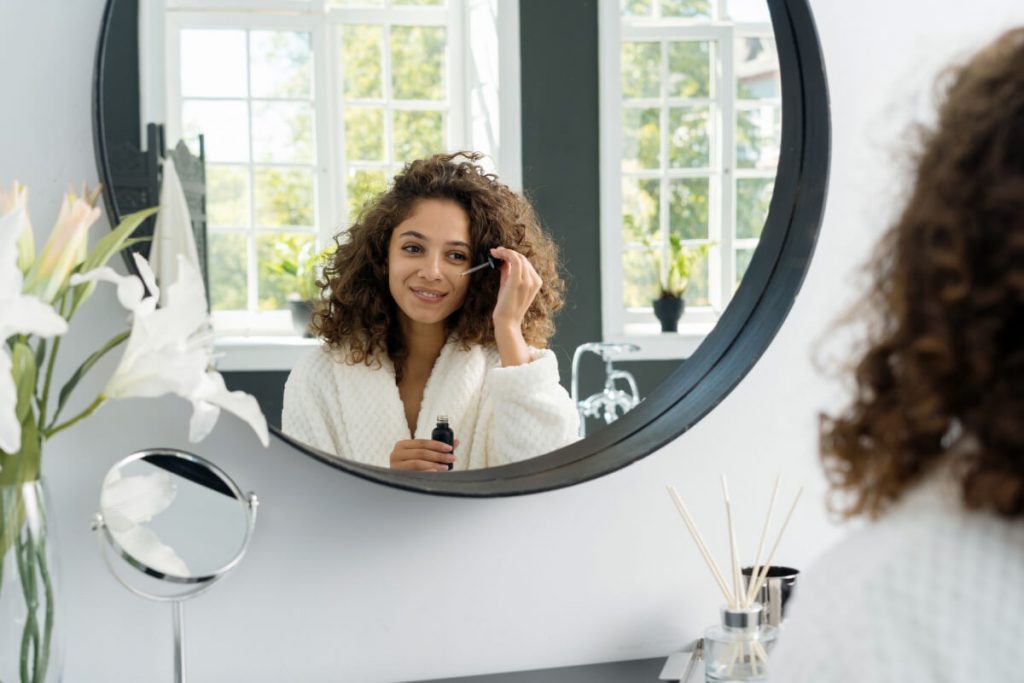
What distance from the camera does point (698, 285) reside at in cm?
117

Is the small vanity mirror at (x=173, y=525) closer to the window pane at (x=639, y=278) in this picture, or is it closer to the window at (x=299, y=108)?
the window at (x=299, y=108)

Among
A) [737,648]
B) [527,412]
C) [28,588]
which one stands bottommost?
[737,648]

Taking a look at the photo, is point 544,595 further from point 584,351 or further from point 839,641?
point 839,641

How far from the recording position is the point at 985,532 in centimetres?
51

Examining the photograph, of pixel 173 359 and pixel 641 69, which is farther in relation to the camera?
pixel 641 69

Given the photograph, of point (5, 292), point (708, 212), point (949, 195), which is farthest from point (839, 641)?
point (708, 212)

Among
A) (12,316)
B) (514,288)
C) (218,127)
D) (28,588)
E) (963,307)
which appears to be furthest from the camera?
(514,288)

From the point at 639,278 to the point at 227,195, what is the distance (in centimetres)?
42

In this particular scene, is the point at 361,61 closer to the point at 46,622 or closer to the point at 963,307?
the point at 46,622

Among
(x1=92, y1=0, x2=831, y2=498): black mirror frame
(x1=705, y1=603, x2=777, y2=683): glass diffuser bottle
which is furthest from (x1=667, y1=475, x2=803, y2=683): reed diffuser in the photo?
(x1=92, y1=0, x2=831, y2=498): black mirror frame

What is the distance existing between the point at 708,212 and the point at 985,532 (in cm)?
69

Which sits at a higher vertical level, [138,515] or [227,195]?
[227,195]

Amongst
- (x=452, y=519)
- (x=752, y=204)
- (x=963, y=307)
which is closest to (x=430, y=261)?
(x=452, y=519)

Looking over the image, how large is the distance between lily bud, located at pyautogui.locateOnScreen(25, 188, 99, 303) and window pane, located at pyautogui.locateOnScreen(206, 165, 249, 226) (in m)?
0.16
